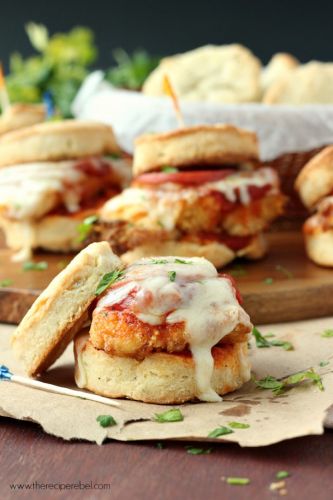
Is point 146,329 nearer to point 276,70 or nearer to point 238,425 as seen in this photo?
point 238,425

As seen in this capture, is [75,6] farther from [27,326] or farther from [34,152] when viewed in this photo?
[27,326]

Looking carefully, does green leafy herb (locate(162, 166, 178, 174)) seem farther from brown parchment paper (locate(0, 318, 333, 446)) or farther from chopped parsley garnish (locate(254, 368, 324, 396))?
chopped parsley garnish (locate(254, 368, 324, 396))

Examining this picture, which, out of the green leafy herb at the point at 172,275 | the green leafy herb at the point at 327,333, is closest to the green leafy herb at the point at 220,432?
the green leafy herb at the point at 172,275

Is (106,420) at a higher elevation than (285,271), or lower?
higher

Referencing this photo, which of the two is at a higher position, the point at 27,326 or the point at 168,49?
the point at 27,326

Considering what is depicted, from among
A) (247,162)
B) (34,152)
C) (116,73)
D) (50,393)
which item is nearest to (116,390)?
(50,393)

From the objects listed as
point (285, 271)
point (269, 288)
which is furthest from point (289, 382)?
point (285, 271)

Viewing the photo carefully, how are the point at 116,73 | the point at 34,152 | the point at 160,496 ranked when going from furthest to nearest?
the point at 116,73, the point at 34,152, the point at 160,496
